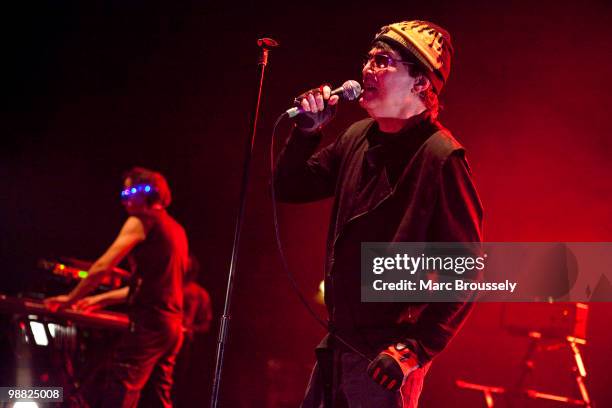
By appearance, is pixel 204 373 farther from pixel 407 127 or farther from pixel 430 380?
pixel 407 127

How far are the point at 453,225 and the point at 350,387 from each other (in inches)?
21.3

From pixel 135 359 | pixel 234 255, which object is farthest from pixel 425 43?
pixel 135 359

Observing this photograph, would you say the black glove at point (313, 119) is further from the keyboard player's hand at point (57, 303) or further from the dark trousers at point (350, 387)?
the keyboard player's hand at point (57, 303)

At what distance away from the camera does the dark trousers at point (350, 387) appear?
1558 millimetres

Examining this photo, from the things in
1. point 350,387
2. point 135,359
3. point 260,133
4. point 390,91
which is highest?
point 260,133

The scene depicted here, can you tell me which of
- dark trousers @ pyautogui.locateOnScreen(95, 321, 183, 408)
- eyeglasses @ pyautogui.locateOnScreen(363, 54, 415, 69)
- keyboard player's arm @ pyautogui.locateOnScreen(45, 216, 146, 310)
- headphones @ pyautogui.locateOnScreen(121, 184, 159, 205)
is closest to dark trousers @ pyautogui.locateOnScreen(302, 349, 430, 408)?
eyeglasses @ pyautogui.locateOnScreen(363, 54, 415, 69)

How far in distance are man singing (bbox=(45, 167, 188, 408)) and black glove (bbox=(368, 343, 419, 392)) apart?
112 inches

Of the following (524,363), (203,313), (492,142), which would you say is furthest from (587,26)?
(203,313)

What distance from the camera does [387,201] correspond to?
176 centimetres

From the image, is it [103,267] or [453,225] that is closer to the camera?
[453,225]

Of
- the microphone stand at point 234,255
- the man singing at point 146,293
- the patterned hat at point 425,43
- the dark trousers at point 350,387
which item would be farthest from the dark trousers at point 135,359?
the patterned hat at point 425,43

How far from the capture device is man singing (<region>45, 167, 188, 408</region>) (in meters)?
3.95

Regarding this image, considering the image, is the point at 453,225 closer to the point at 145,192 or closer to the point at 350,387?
the point at 350,387

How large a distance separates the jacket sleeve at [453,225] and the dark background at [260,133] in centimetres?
396
